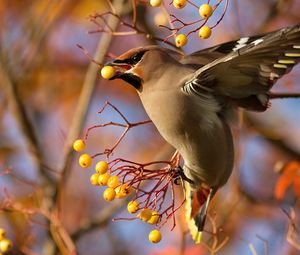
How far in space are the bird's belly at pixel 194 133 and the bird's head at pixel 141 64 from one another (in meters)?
0.10

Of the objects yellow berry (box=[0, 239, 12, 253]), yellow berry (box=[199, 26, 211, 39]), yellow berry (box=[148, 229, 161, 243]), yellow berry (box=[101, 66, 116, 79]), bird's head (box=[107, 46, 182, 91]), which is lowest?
yellow berry (box=[0, 239, 12, 253])

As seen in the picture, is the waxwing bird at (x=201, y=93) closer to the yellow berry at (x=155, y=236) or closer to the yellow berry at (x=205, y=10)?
the yellow berry at (x=205, y=10)

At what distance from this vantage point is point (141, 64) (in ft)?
10.1

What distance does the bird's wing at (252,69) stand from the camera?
8.80 feet

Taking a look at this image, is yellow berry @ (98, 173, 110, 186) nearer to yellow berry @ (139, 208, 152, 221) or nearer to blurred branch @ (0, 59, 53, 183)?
yellow berry @ (139, 208, 152, 221)

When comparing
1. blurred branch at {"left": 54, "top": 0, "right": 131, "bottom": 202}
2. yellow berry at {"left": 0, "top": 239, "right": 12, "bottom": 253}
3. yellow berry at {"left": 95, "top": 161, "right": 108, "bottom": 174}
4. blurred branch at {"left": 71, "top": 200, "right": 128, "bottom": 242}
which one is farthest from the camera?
blurred branch at {"left": 71, "top": 200, "right": 128, "bottom": 242}

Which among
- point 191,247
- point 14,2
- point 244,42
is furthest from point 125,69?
point 14,2

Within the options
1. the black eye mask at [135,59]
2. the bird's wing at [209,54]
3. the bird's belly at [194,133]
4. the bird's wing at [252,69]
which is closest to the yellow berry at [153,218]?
the bird's belly at [194,133]

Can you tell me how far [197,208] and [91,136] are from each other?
3871 mm

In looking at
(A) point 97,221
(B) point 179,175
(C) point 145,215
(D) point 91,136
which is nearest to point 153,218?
(C) point 145,215

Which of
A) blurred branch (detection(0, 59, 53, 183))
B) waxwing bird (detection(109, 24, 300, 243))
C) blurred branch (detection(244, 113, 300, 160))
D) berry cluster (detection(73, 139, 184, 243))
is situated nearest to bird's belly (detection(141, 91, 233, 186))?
waxwing bird (detection(109, 24, 300, 243))

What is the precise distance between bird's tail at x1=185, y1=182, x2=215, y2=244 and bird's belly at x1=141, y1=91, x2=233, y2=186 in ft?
0.67

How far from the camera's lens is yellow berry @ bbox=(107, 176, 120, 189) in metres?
2.81

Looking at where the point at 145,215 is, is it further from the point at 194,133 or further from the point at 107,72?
the point at 107,72
